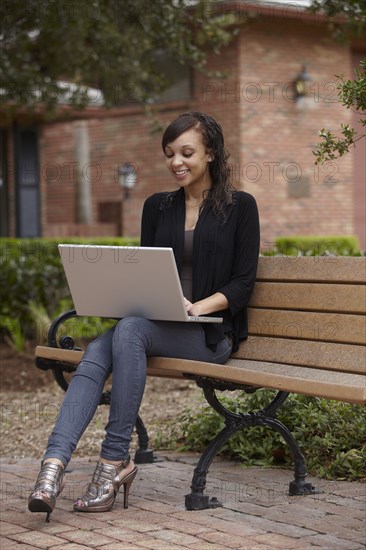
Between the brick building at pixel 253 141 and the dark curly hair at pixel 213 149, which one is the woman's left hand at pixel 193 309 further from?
the brick building at pixel 253 141

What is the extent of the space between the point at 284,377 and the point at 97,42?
6.37 m

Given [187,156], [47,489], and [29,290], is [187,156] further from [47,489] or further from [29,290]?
[29,290]

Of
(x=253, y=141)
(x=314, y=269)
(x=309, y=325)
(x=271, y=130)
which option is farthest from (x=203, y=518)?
(x=271, y=130)

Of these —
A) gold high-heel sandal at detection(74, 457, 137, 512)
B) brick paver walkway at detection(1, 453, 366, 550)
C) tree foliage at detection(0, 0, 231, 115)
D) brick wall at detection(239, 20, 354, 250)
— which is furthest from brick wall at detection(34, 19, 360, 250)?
gold high-heel sandal at detection(74, 457, 137, 512)

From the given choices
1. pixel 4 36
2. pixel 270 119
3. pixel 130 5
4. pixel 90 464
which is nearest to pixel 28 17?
pixel 4 36

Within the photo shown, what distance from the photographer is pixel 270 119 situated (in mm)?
15609

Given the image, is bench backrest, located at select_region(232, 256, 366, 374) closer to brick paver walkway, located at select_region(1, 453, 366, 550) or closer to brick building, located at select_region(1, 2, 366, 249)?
brick paver walkway, located at select_region(1, 453, 366, 550)

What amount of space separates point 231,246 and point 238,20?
981 cm

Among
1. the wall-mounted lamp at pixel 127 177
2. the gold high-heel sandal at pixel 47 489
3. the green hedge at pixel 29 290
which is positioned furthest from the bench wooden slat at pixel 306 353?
the wall-mounted lamp at pixel 127 177

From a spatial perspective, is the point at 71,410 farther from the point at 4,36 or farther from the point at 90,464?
the point at 4,36

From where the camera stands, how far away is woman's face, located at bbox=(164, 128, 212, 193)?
4.48 metres

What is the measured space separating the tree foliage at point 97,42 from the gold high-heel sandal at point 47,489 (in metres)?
5.15

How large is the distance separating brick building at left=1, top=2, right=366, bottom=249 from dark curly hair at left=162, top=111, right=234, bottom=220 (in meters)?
9.37

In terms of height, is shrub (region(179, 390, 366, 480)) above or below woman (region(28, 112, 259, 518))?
below
